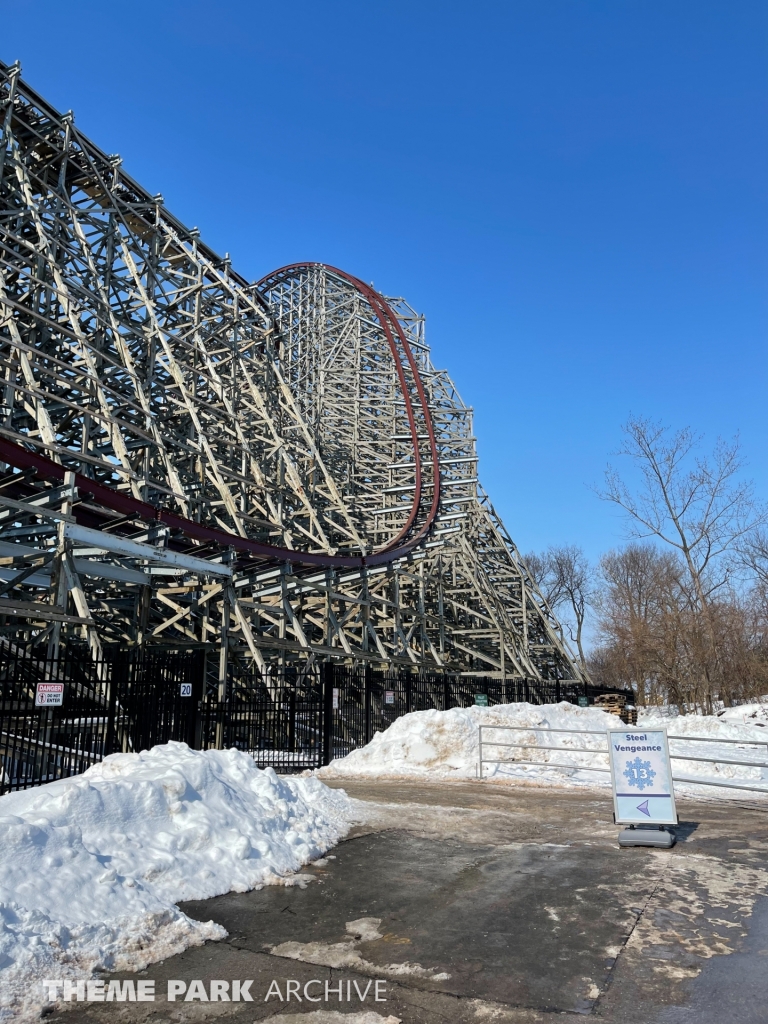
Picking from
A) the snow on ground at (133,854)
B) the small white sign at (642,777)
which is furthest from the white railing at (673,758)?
the snow on ground at (133,854)

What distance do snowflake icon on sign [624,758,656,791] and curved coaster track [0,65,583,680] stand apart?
7.67 m

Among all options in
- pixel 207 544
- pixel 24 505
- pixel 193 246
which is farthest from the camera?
pixel 193 246

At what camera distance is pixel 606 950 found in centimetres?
445

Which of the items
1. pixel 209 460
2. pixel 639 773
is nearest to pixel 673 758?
pixel 639 773

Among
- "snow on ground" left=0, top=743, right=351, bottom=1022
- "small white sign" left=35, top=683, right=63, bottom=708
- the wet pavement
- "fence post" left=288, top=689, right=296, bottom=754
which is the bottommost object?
the wet pavement

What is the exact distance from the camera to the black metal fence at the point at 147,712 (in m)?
8.59

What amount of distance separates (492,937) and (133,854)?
2.61 meters

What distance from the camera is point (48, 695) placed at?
825cm

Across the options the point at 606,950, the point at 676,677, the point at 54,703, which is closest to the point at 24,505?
the point at 54,703

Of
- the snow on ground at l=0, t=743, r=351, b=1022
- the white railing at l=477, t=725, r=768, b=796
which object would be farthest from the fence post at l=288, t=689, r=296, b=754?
the snow on ground at l=0, t=743, r=351, b=1022

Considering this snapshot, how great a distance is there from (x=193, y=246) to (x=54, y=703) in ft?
61.5

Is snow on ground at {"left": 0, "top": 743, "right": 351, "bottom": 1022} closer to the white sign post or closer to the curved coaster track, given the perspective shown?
the white sign post

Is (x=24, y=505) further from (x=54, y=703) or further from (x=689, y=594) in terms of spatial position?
(x=689, y=594)

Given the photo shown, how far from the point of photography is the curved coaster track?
13.7m
